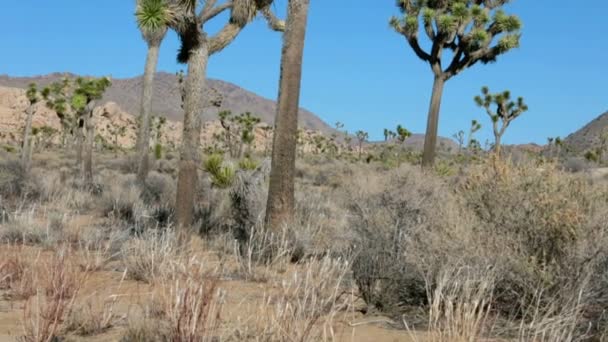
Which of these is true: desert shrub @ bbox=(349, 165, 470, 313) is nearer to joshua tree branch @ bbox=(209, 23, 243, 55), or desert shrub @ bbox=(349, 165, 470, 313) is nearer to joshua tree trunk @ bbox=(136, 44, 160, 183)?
joshua tree branch @ bbox=(209, 23, 243, 55)

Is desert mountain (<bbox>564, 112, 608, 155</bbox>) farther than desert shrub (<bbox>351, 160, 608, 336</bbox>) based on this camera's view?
Yes


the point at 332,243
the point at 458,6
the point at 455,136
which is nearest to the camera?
the point at 332,243

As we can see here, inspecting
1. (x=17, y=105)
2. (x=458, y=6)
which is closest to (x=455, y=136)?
(x=458, y=6)

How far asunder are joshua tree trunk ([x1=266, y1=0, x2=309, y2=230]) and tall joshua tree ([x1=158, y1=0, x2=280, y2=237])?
1898mm

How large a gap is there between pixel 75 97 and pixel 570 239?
969 inches

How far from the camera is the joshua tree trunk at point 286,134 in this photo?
9898mm

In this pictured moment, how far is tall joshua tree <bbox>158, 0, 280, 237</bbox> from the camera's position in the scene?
1118 cm

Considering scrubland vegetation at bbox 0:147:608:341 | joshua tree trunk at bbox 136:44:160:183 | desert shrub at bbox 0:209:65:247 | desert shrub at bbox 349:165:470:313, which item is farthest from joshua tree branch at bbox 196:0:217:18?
joshua tree trunk at bbox 136:44:160:183

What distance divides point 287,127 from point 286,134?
0.11 m

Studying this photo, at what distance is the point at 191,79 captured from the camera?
37.2 feet

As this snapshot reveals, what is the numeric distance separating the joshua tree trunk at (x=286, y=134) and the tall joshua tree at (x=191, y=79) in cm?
A: 190

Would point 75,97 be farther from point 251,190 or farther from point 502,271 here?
point 502,271

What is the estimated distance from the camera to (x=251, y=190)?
11852 mm

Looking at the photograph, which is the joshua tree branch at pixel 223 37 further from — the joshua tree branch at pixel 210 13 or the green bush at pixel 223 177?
the green bush at pixel 223 177
